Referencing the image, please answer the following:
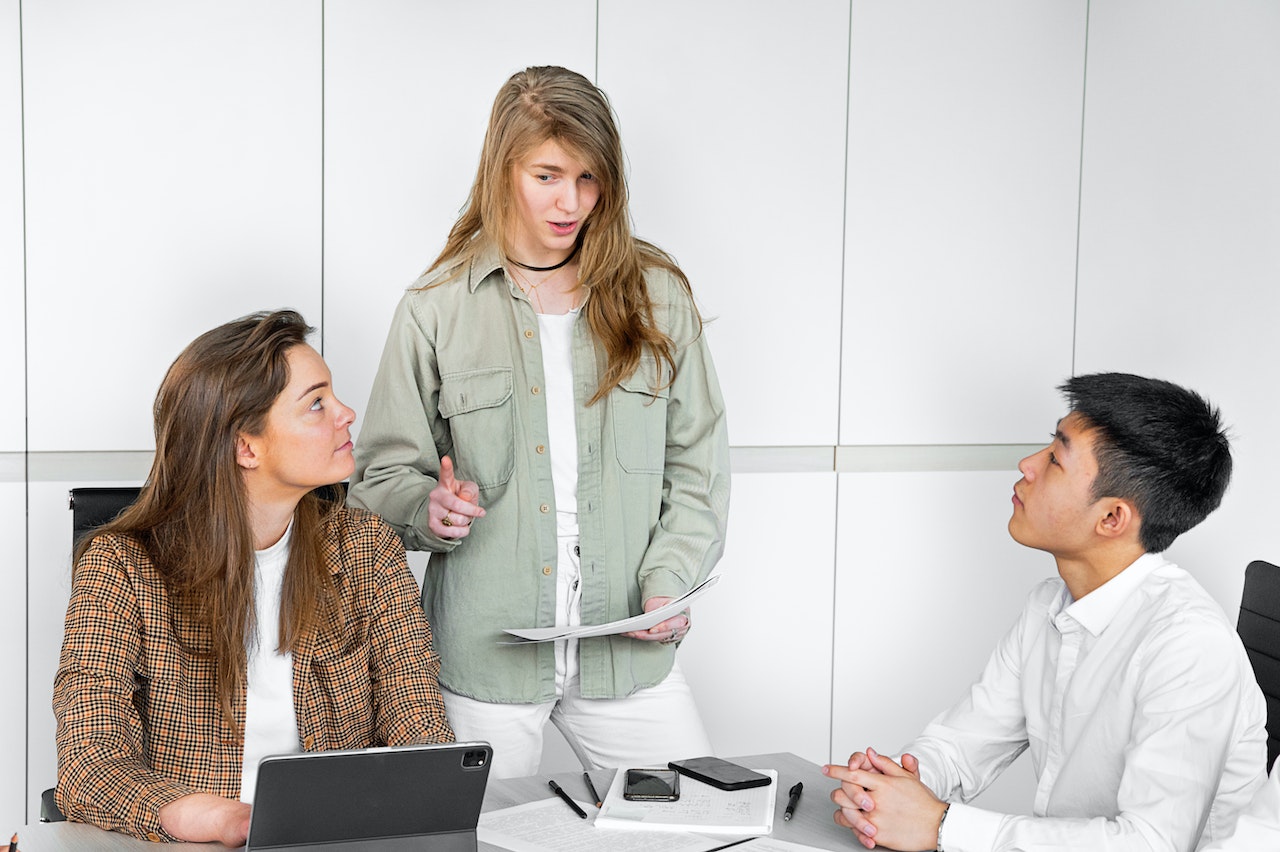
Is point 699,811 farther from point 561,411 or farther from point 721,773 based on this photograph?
point 561,411

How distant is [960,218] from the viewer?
3.60 meters

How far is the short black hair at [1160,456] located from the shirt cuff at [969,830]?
498 millimetres

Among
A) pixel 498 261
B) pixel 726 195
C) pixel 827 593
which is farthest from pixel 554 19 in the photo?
pixel 827 593

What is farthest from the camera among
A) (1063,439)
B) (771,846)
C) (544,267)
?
(544,267)

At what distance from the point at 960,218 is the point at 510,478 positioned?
6.09ft

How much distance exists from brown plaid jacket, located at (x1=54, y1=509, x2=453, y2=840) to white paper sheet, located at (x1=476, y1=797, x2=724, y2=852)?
0.39m

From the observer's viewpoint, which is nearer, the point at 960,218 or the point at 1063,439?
the point at 1063,439

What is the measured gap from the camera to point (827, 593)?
356cm

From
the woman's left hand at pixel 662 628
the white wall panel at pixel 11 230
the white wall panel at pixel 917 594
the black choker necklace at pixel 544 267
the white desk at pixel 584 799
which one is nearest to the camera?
the white desk at pixel 584 799

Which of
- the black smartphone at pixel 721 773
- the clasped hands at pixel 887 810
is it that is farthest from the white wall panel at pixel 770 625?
the clasped hands at pixel 887 810

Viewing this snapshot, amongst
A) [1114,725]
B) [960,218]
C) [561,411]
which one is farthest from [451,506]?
[960,218]

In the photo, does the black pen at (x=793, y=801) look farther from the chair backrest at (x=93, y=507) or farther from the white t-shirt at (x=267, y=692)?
the chair backrest at (x=93, y=507)

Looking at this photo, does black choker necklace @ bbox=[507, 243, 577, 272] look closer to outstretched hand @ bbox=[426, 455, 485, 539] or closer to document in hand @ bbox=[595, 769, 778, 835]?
outstretched hand @ bbox=[426, 455, 485, 539]

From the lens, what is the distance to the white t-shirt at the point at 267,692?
193 cm
